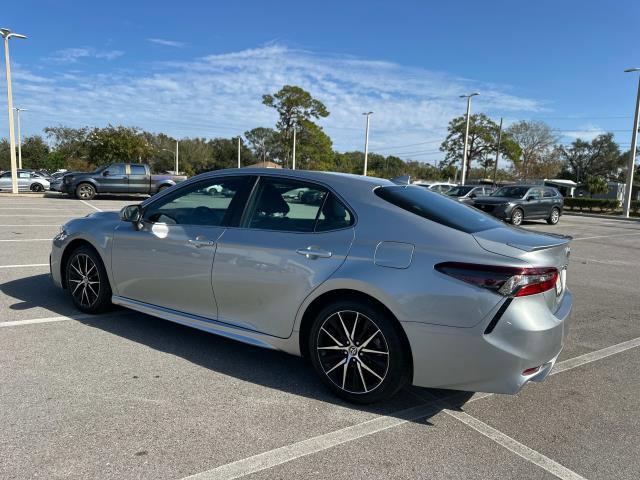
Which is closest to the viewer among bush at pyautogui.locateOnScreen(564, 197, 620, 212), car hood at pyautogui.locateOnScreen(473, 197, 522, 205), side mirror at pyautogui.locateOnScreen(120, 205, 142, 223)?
side mirror at pyautogui.locateOnScreen(120, 205, 142, 223)

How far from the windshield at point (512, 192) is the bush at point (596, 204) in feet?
63.0

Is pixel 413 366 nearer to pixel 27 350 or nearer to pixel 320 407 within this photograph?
pixel 320 407

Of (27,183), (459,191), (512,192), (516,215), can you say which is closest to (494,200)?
(516,215)

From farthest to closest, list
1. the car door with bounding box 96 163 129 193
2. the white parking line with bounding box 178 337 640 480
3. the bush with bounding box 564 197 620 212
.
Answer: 1. the bush with bounding box 564 197 620 212
2. the car door with bounding box 96 163 129 193
3. the white parking line with bounding box 178 337 640 480

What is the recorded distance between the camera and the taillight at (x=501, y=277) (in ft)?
9.61

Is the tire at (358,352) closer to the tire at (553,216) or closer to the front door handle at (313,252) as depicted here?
the front door handle at (313,252)

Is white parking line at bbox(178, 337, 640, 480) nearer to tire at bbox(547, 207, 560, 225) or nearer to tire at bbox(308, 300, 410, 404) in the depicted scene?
tire at bbox(308, 300, 410, 404)

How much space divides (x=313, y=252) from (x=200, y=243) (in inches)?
43.2

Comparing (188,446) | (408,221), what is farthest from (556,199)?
(188,446)

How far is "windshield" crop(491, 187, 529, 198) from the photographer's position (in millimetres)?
19241

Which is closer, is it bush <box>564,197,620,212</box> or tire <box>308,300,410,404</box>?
tire <box>308,300,410,404</box>

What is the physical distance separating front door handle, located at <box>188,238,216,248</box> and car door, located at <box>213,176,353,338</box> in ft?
0.37

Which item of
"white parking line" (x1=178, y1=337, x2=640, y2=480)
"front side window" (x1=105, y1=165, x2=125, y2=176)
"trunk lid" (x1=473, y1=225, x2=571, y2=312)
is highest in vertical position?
"front side window" (x1=105, y1=165, x2=125, y2=176)

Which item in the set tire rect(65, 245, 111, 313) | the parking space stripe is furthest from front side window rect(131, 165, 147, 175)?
the parking space stripe
